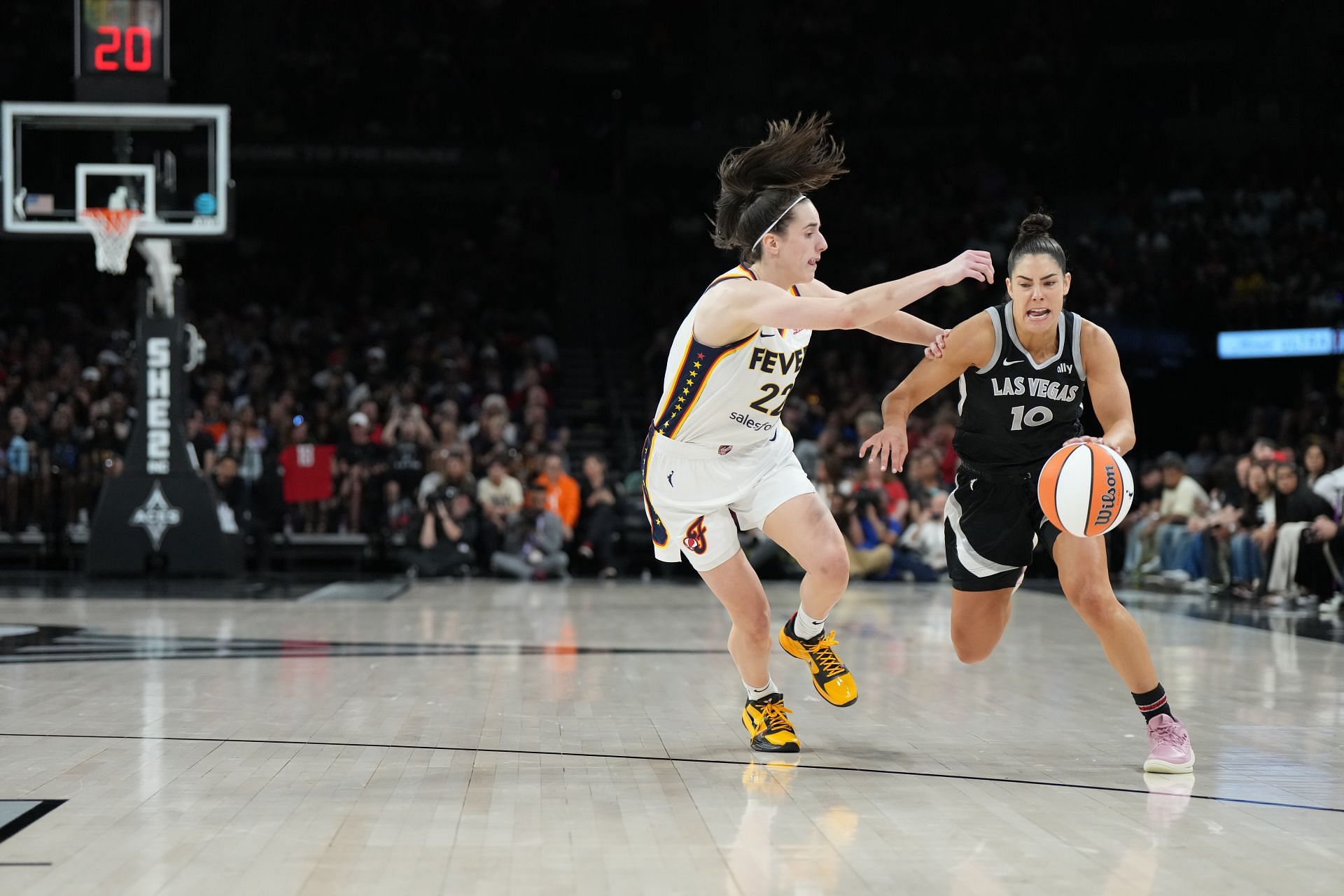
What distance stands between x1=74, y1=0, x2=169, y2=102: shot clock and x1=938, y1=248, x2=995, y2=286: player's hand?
10793mm

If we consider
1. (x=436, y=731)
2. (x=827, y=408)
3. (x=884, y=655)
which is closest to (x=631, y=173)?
(x=827, y=408)

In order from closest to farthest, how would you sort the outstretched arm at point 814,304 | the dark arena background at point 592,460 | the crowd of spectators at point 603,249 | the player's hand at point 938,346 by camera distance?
the dark arena background at point 592,460
the outstretched arm at point 814,304
the player's hand at point 938,346
the crowd of spectators at point 603,249

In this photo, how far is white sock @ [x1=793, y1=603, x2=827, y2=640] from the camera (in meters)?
5.21

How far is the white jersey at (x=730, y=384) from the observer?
5.04 meters

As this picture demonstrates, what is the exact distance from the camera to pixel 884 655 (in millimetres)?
8172

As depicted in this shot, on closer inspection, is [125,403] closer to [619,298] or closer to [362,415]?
[362,415]

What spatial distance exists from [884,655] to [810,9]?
2242cm

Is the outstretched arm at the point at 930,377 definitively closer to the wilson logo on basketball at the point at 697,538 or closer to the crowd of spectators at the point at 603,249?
the wilson logo on basketball at the point at 697,538

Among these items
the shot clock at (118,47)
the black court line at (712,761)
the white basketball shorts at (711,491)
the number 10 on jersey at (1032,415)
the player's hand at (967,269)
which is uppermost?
the shot clock at (118,47)

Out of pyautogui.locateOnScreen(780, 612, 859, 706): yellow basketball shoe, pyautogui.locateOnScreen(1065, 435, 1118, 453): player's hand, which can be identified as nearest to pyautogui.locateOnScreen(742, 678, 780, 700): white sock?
pyautogui.locateOnScreen(780, 612, 859, 706): yellow basketball shoe

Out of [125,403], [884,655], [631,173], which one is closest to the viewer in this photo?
[884,655]

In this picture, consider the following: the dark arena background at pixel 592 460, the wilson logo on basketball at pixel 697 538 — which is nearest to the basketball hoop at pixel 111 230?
the dark arena background at pixel 592 460

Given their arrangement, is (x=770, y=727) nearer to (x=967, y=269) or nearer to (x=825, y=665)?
(x=825, y=665)

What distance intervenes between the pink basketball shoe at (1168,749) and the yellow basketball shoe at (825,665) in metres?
1.02
